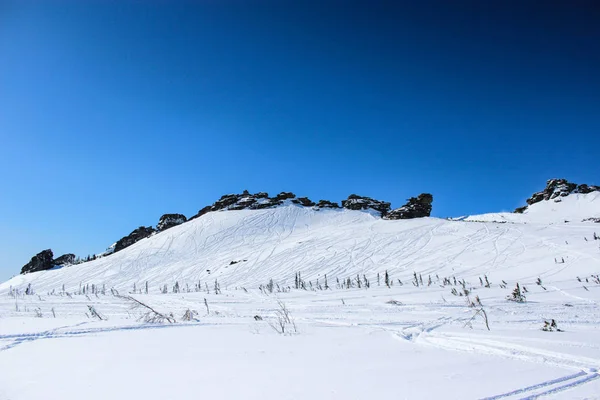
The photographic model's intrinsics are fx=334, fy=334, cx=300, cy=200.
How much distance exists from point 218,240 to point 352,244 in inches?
581

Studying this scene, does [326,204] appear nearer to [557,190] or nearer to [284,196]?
[284,196]

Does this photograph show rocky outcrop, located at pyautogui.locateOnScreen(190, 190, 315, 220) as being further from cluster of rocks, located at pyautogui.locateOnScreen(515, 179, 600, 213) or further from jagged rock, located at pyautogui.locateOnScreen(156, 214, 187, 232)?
cluster of rocks, located at pyautogui.locateOnScreen(515, 179, 600, 213)

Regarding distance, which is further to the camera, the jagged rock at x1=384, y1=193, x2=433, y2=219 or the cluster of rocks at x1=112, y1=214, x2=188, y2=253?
the cluster of rocks at x1=112, y1=214, x2=188, y2=253

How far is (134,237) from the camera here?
53281mm

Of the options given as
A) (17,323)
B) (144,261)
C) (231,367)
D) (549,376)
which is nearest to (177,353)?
(231,367)

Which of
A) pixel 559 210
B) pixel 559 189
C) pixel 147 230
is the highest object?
pixel 559 189

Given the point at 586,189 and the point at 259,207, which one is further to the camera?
the point at 586,189

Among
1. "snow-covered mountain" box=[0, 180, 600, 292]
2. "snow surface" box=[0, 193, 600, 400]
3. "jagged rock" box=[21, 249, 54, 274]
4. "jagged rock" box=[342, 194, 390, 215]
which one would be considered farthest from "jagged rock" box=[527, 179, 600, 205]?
"jagged rock" box=[21, 249, 54, 274]

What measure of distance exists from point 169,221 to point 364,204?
1206 inches

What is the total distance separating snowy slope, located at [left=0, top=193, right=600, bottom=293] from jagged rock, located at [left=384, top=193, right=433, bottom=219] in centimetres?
383

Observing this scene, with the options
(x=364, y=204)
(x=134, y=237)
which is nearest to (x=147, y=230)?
(x=134, y=237)

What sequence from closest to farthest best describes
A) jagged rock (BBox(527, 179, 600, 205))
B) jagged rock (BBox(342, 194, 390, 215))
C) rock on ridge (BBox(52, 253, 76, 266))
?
rock on ridge (BBox(52, 253, 76, 266)) → jagged rock (BBox(342, 194, 390, 215)) → jagged rock (BBox(527, 179, 600, 205))

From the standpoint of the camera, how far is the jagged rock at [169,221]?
52531 millimetres

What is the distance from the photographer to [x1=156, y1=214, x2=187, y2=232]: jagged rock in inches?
2068
